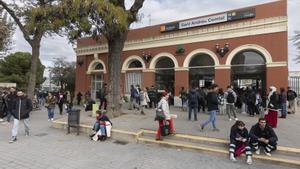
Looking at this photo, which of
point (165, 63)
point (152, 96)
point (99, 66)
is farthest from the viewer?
point (99, 66)

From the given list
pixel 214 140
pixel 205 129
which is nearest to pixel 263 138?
pixel 214 140

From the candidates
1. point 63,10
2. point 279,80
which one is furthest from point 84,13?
point 279,80

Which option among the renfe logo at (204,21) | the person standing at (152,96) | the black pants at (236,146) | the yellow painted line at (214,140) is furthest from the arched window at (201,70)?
the black pants at (236,146)

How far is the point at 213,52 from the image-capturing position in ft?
53.2

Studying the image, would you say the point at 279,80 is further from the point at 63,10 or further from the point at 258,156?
the point at 63,10

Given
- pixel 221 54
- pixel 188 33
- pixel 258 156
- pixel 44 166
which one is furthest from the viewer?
pixel 188 33

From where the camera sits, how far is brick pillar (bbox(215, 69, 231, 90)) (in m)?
15.6

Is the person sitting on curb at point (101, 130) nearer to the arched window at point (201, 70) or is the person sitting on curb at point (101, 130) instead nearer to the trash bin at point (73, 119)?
the trash bin at point (73, 119)

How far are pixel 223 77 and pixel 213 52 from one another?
69.2 inches

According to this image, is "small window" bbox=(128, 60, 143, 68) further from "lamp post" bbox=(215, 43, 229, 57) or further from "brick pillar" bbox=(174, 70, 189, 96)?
"lamp post" bbox=(215, 43, 229, 57)

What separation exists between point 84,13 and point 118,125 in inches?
192

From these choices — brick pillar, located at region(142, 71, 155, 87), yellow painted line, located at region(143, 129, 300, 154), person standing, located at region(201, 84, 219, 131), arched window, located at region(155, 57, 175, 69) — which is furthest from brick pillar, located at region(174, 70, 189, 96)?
yellow painted line, located at region(143, 129, 300, 154)

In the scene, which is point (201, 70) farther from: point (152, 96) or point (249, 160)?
point (249, 160)

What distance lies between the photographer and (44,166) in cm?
610
